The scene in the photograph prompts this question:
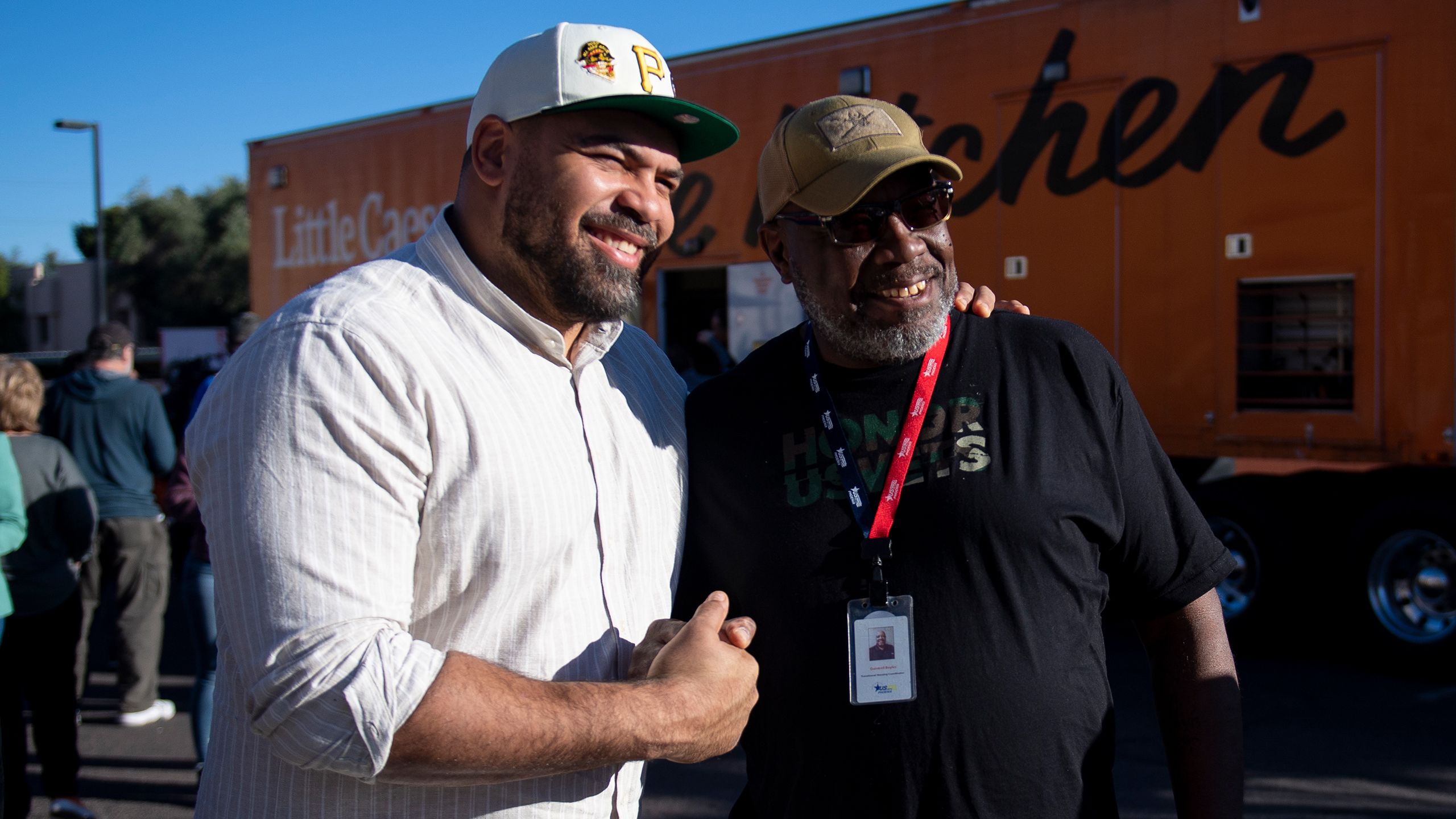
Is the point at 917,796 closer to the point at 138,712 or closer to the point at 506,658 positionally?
the point at 506,658

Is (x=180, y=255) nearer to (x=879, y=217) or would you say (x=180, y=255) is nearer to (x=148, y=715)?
(x=148, y=715)

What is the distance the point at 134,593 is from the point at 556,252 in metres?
5.41

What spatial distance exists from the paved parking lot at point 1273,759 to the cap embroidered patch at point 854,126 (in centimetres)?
328

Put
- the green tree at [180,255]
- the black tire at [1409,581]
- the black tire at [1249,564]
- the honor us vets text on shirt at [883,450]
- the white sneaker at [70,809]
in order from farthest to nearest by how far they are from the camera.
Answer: the green tree at [180,255], the black tire at [1249,564], the black tire at [1409,581], the white sneaker at [70,809], the honor us vets text on shirt at [883,450]

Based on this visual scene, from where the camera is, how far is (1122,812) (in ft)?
14.4

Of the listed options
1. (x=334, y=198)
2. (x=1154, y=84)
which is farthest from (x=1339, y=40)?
(x=334, y=198)

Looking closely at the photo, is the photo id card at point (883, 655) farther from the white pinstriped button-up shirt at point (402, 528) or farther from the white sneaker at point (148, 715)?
the white sneaker at point (148, 715)

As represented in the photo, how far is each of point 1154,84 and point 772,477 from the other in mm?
5806

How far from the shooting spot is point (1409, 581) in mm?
6484

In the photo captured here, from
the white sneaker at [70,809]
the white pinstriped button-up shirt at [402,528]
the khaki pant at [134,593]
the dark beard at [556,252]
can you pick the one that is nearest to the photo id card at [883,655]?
the white pinstriped button-up shirt at [402,528]

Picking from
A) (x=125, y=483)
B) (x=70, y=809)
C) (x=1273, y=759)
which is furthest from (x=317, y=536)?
(x=125, y=483)

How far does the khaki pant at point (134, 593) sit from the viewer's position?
19.8 ft

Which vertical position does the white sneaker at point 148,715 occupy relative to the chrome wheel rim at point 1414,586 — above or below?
below

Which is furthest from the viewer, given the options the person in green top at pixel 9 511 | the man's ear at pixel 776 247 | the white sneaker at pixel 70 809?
the white sneaker at pixel 70 809
